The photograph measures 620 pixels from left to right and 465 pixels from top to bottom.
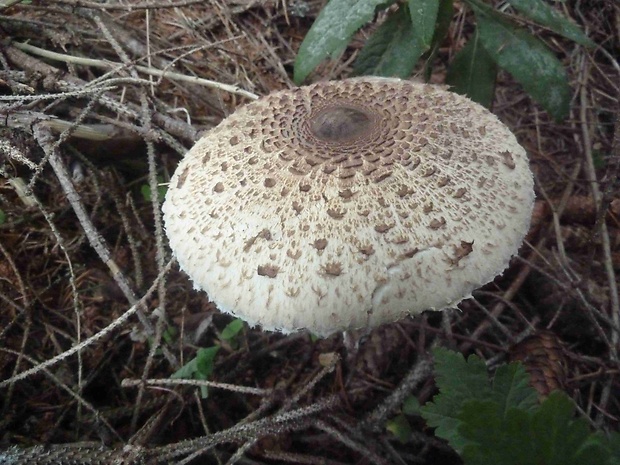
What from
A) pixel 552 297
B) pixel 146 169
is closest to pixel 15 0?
pixel 146 169

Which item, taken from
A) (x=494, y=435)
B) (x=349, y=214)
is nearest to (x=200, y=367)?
(x=349, y=214)

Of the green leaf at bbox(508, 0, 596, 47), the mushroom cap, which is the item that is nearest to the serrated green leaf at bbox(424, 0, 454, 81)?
the green leaf at bbox(508, 0, 596, 47)

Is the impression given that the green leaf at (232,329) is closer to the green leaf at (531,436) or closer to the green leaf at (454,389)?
the green leaf at (454,389)

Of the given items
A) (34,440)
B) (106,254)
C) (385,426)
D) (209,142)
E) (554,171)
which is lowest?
(385,426)

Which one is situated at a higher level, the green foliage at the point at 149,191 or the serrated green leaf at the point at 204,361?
the green foliage at the point at 149,191

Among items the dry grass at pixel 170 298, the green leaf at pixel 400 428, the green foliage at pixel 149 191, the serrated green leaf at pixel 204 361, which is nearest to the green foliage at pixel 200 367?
the serrated green leaf at pixel 204 361

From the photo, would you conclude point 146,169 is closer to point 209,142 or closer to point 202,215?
point 209,142

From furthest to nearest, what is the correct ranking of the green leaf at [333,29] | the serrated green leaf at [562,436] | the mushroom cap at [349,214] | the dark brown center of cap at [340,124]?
1. the green leaf at [333,29]
2. the dark brown center of cap at [340,124]
3. the mushroom cap at [349,214]
4. the serrated green leaf at [562,436]
